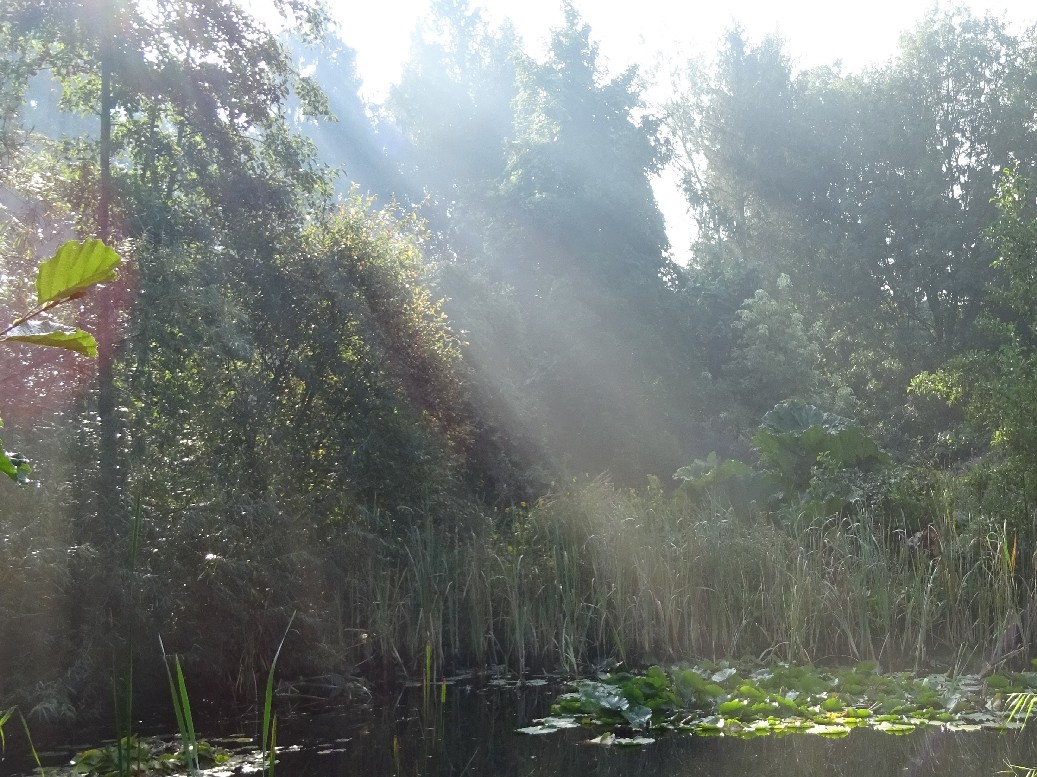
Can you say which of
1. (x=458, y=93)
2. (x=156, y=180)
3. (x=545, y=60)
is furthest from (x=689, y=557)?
(x=458, y=93)

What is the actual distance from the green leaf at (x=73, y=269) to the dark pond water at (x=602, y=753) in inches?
159

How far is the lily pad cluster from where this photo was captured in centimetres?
531

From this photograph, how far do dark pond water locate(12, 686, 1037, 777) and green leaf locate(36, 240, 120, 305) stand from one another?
4.04 metres

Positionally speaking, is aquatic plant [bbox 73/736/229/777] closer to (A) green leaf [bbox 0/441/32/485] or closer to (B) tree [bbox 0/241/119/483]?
(A) green leaf [bbox 0/441/32/485]

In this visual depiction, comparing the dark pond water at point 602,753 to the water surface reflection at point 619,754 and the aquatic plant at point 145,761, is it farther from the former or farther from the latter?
the aquatic plant at point 145,761

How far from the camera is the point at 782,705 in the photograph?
5.55m

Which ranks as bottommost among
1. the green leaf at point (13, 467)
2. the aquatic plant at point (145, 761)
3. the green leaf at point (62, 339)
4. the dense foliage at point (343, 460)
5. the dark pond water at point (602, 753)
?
the dark pond water at point (602, 753)

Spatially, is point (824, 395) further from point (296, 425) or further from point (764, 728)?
point (764, 728)

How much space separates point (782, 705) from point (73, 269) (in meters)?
5.07

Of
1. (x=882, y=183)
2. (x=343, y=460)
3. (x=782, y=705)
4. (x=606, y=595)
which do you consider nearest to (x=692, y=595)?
(x=606, y=595)

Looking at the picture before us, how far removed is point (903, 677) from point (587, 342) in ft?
50.7

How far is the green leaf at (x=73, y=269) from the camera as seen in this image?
45.1 inches

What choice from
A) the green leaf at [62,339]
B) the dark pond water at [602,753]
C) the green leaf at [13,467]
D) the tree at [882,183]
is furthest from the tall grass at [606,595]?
the tree at [882,183]

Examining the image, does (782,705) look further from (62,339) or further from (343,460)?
(343,460)
